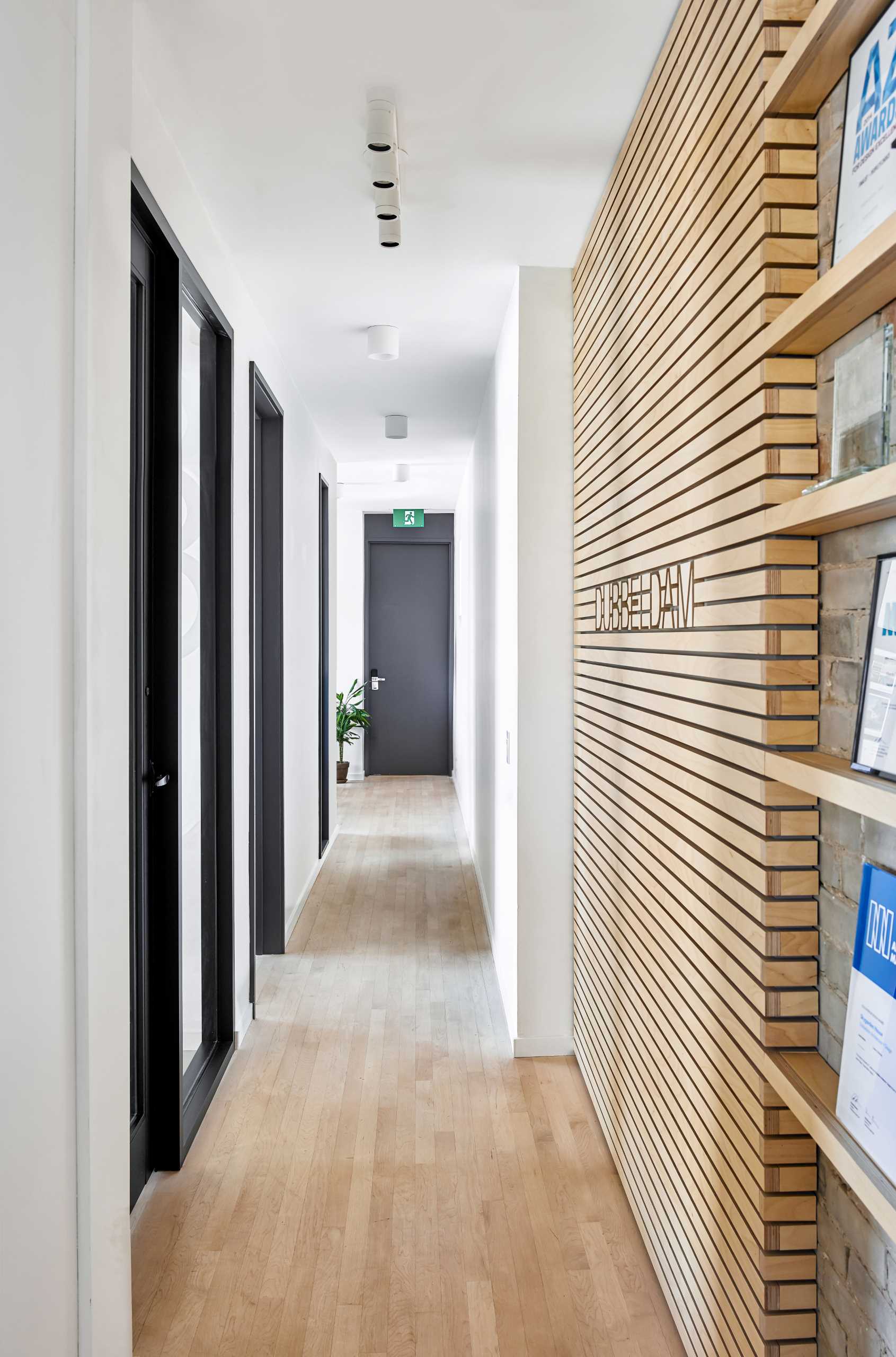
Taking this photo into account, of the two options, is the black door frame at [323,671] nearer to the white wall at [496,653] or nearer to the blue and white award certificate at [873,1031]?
the white wall at [496,653]

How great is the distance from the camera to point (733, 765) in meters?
1.46

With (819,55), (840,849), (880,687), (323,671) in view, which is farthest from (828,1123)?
(323,671)

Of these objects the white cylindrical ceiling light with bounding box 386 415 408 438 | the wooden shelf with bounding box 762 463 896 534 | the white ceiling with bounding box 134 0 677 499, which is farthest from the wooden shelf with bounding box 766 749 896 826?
the white cylindrical ceiling light with bounding box 386 415 408 438

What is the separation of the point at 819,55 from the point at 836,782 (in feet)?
3.07

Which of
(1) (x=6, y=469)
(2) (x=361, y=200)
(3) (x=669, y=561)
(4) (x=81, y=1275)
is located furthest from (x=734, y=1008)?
(2) (x=361, y=200)

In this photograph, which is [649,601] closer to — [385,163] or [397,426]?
[385,163]

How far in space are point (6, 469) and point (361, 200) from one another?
1.71 m

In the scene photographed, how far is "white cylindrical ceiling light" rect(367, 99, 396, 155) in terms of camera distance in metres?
1.97

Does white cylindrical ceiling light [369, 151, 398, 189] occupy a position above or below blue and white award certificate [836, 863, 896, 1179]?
above

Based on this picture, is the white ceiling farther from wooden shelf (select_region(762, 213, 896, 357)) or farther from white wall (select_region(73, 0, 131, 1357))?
wooden shelf (select_region(762, 213, 896, 357))

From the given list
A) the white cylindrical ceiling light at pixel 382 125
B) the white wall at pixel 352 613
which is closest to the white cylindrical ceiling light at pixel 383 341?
the white cylindrical ceiling light at pixel 382 125

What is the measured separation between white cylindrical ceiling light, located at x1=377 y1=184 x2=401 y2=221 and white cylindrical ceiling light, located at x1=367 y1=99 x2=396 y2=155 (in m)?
0.14

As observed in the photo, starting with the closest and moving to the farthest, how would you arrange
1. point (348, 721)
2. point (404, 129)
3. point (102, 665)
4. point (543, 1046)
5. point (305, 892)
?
1. point (102, 665)
2. point (404, 129)
3. point (543, 1046)
4. point (305, 892)
5. point (348, 721)

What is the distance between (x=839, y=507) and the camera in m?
1.06
